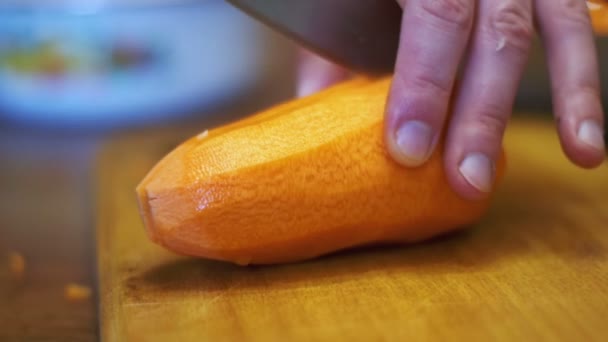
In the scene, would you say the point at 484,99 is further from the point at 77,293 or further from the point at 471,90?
the point at 77,293

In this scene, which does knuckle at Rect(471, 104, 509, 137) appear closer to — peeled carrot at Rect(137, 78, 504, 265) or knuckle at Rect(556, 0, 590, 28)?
peeled carrot at Rect(137, 78, 504, 265)

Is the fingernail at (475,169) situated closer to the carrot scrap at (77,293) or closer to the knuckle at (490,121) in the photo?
the knuckle at (490,121)

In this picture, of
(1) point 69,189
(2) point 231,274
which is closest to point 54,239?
(1) point 69,189

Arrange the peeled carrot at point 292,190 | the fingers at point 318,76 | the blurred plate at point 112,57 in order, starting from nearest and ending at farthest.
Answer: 1. the peeled carrot at point 292,190
2. the fingers at point 318,76
3. the blurred plate at point 112,57

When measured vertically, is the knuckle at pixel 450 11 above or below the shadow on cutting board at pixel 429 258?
above

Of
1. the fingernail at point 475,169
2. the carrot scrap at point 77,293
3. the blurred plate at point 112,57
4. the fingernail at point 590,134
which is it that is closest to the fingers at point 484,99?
the fingernail at point 475,169
